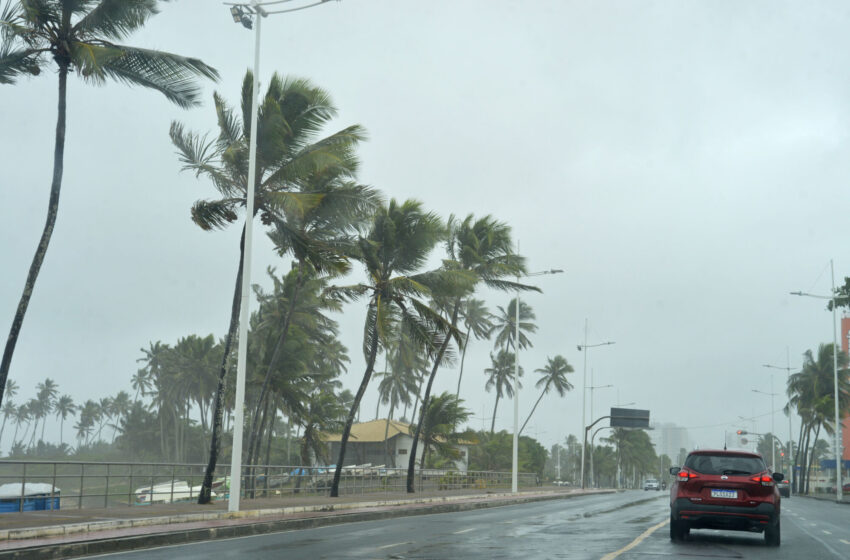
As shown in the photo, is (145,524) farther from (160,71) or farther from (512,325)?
(512,325)

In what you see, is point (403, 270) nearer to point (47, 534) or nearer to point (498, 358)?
point (47, 534)

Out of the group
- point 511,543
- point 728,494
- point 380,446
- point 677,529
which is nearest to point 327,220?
point 511,543

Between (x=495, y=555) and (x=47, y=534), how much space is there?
6.91 meters

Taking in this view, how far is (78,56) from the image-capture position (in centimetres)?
1941

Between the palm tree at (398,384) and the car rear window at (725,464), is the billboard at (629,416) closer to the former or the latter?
the palm tree at (398,384)

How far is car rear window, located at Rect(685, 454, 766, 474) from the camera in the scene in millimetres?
14398

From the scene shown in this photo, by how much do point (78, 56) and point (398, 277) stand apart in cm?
1431

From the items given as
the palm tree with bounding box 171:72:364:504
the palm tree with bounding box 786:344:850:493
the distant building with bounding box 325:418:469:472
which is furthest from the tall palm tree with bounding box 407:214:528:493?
the palm tree with bounding box 786:344:850:493

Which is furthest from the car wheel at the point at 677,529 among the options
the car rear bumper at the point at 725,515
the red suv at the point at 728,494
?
the car rear bumper at the point at 725,515

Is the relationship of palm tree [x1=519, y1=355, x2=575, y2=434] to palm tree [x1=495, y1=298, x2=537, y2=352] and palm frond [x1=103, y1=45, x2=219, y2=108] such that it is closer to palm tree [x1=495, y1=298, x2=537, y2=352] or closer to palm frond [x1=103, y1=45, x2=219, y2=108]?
palm tree [x1=495, y1=298, x2=537, y2=352]

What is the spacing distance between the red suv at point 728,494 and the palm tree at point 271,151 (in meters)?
12.8

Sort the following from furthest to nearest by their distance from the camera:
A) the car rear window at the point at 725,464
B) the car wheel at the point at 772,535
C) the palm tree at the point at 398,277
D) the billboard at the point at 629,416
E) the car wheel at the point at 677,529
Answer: the billboard at the point at 629,416, the palm tree at the point at 398,277, the car wheel at the point at 677,529, the car rear window at the point at 725,464, the car wheel at the point at 772,535

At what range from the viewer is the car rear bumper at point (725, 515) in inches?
553

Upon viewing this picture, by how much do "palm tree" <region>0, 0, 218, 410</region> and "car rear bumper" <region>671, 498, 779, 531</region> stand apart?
44.6 ft
